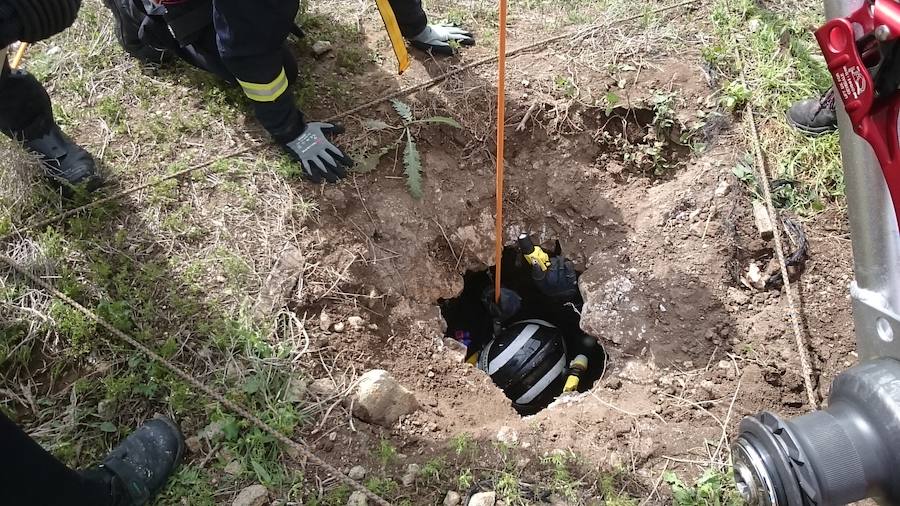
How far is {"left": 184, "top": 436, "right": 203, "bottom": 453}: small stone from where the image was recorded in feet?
6.55

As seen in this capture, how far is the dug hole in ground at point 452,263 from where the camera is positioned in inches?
78.7

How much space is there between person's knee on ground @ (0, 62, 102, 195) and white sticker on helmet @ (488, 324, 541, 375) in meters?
1.85

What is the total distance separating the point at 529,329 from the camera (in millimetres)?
2912

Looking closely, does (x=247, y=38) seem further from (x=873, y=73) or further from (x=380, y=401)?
(x=873, y=73)

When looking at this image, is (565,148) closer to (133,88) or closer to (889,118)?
(889,118)

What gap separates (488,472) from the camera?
76.2 inches

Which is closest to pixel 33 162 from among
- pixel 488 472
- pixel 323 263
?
pixel 323 263

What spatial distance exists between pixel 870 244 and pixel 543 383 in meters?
1.63

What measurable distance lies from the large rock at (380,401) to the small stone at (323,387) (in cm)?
8

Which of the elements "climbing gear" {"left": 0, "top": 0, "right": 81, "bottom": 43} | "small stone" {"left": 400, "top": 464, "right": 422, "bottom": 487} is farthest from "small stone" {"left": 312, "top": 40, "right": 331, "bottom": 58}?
"small stone" {"left": 400, "top": 464, "right": 422, "bottom": 487}

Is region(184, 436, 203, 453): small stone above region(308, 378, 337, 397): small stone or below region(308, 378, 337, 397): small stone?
above

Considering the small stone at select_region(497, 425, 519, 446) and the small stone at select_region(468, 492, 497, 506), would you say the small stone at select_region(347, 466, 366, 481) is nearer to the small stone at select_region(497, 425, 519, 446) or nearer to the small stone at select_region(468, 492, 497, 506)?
the small stone at select_region(468, 492, 497, 506)

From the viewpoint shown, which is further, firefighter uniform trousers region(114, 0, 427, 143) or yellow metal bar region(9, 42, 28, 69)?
yellow metal bar region(9, 42, 28, 69)

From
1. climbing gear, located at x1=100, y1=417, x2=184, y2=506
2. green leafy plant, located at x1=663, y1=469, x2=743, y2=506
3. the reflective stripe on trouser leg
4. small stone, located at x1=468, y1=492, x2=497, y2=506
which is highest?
the reflective stripe on trouser leg
